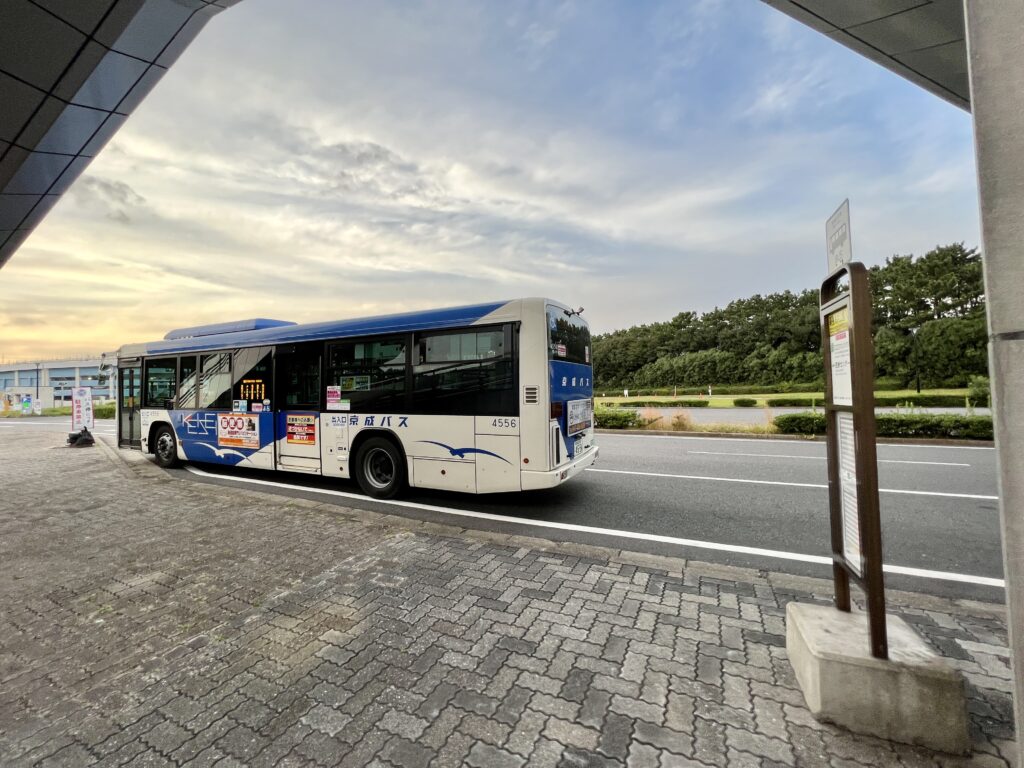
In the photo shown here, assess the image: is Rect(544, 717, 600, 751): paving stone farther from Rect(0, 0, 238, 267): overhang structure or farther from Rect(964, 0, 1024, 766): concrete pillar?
Rect(0, 0, 238, 267): overhang structure

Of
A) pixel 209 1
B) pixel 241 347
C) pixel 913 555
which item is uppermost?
pixel 209 1

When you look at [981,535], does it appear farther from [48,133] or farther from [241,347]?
[48,133]

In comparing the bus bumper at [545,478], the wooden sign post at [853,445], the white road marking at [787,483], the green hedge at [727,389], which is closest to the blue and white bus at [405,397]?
the bus bumper at [545,478]

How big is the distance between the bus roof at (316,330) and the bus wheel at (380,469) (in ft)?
5.64

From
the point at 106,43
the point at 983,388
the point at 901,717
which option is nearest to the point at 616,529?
the point at 901,717

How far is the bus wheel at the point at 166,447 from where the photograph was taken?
921cm

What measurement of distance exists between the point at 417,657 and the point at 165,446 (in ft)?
31.2

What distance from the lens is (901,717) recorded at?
6.72ft

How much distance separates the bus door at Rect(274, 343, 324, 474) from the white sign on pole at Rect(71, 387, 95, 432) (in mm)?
11249

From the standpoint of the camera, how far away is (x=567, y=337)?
6.34 m

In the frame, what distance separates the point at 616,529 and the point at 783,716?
121 inches

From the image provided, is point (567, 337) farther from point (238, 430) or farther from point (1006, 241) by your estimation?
point (238, 430)

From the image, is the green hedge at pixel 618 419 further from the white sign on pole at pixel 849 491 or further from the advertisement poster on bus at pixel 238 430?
the white sign on pole at pixel 849 491

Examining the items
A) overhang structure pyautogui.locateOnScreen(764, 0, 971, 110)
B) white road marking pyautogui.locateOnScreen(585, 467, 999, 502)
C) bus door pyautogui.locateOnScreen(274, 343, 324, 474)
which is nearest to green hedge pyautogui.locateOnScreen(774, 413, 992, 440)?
white road marking pyautogui.locateOnScreen(585, 467, 999, 502)
